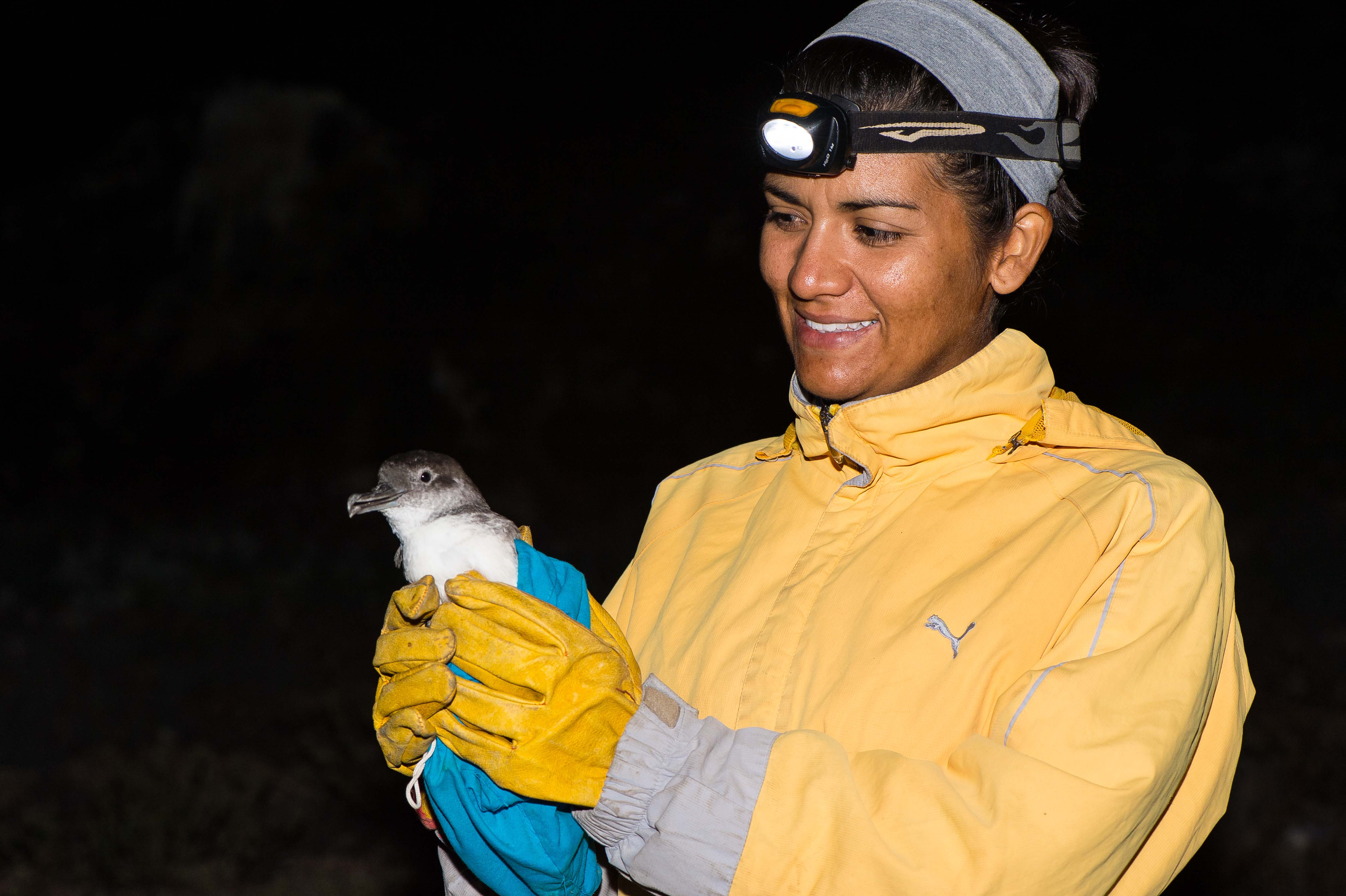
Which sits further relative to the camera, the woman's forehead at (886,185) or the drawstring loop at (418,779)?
the drawstring loop at (418,779)

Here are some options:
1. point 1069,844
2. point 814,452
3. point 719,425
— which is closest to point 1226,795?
point 1069,844

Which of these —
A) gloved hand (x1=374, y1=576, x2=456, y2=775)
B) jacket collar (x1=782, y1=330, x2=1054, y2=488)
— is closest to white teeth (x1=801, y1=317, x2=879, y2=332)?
jacket collar (x1=782, y1=330, x2=1054, y2=488)

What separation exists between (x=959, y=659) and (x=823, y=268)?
59 centimetres

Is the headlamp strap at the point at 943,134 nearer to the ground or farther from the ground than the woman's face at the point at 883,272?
farther from the ground

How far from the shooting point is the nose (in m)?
1.54

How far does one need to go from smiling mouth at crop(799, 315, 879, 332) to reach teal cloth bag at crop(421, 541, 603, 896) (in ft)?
1.97

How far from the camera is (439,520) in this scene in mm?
1837

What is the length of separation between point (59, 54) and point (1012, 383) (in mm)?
7182

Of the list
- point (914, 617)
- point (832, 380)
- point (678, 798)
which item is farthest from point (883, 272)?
point (678, 798)

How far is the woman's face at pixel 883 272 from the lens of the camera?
1512 millimetres

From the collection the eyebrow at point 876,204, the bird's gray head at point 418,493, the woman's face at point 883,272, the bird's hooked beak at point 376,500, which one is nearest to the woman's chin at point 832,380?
the woman's face at point 883,272

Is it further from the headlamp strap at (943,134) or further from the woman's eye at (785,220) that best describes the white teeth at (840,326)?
the headlamp strap at (943,134)

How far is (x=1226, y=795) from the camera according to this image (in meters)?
1.48

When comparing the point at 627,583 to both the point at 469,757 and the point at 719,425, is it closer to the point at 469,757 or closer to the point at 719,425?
the point at 469,757
